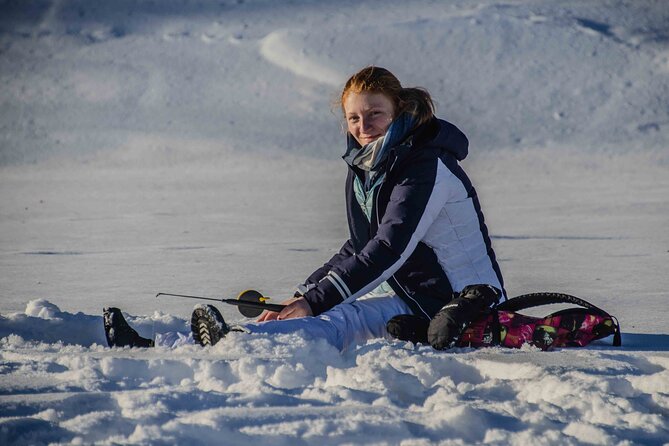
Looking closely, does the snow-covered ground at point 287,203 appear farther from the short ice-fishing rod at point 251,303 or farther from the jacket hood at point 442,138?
the jacket hood at point 442,138

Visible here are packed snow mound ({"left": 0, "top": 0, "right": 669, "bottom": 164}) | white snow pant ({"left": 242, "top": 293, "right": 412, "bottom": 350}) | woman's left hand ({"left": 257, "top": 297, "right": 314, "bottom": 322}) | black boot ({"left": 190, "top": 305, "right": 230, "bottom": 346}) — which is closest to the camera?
black boot ({"left": 190, "top": 305, "right": 230, "bottom": 346})

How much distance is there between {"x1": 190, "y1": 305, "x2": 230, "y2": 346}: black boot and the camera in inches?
107

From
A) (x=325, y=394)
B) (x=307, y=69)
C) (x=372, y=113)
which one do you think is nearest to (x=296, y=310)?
(x=372, y=113)

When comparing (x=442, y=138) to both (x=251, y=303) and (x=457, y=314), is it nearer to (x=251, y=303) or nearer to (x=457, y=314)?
(x=457, y=314)

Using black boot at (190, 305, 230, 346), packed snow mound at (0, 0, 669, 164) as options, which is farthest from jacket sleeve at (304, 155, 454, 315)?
packed snow mound at (0, 0, 669, 164)

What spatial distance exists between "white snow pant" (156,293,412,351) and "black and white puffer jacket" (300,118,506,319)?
0.04 metres

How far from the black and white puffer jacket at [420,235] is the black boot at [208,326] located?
331mm

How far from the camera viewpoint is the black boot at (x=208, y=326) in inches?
107

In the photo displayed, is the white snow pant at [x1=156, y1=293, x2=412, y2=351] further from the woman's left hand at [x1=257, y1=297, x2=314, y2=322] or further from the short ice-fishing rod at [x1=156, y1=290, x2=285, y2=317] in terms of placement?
the short ice-fishing rod at [x1=156, y1=290, x2=285, y2=317]

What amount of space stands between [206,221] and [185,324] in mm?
4708

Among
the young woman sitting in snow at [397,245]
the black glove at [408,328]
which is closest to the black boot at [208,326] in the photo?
the young woman sitting in snow at [397,245]

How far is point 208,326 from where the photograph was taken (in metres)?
2.74

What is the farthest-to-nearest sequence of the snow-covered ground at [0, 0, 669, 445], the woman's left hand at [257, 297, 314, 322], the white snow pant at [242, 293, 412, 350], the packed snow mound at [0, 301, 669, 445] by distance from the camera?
1. the woman's left hand at [257, 297, 314, 322]
2. the white snow pant at [242, 293, 412, 350]
3. the snow-covered ground at [0, 0, 669, 445]
4. the packed snow mound at [0, 301, 669, 445]

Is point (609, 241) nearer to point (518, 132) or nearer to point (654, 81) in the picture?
point (518, 132)
